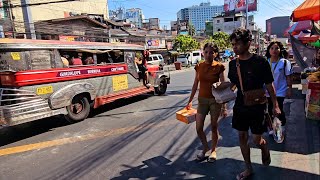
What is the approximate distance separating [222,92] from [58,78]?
468 centimetres

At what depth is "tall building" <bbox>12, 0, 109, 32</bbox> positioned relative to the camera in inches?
1164

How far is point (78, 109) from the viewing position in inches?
303

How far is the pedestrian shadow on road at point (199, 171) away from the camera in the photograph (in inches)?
146

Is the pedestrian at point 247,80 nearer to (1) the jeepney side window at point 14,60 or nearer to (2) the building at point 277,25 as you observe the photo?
(1) the jeepney side window at point 14,60

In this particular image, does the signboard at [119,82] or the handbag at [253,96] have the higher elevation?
the handbag at [253,96]

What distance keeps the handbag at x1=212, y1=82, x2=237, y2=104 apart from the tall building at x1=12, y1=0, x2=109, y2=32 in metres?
27.3

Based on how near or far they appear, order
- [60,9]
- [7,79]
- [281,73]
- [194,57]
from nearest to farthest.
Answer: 1. [281,73]
2. [7,79]
3. [60,9]
4. [194,57]

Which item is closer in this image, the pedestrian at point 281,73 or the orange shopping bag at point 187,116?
the orange shopping bag at point 187,116

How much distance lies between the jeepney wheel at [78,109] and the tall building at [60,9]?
22.6m

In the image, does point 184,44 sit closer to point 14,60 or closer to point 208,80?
point 14,60

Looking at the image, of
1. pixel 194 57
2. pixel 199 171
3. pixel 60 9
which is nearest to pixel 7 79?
pixel 199 171


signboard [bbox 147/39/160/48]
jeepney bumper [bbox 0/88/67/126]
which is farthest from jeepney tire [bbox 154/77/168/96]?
signboard [bbox 147/39/160/48]

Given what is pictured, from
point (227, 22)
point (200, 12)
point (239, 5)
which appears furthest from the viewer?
point (200, 12)

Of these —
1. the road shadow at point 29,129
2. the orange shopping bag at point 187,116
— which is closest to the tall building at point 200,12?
the road shadow at point 29,129
